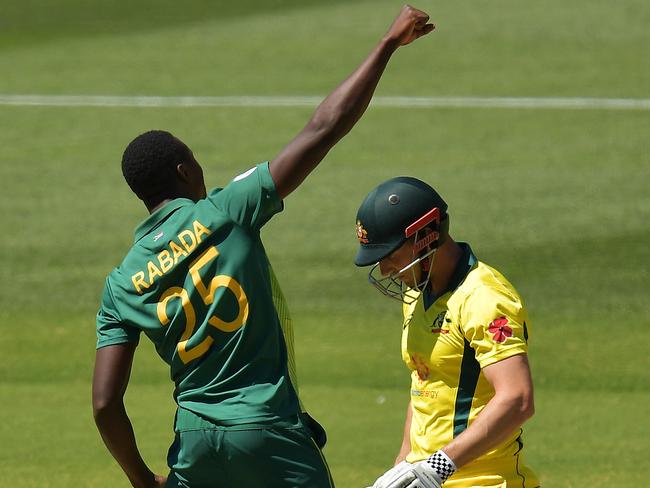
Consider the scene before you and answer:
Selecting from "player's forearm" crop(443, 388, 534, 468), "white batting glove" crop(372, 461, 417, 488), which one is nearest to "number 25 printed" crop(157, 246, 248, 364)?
"white batting glove" crop(372, 461, 417, 488)

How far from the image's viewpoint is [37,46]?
77.7 ft

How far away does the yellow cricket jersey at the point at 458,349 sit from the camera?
4.95m

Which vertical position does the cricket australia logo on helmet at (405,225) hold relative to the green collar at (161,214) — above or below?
below

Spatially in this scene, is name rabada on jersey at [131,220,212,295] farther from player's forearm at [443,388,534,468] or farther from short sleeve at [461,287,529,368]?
player's forearm at [443,388,534,468]

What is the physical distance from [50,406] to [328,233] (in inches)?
203

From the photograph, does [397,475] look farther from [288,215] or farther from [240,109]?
[240,109]

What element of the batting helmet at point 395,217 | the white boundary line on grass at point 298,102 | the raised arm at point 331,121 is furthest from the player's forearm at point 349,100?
the white boundary line on grass at point 298,102

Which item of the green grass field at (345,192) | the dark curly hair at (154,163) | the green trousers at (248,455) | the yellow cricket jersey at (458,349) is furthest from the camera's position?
the green grass field at (345,192)

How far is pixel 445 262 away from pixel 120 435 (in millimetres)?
1451

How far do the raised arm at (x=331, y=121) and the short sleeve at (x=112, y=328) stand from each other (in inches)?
31.8

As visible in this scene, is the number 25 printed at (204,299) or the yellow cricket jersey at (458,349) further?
the yellow cricket jersey at (458,349)

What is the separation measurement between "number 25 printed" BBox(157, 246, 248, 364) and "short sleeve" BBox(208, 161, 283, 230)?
0.16 meters

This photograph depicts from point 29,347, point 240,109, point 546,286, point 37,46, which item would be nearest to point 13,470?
point 29,347

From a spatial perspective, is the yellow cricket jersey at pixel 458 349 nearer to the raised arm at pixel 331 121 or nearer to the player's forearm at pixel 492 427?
the player's forearm at pixel 492 427
